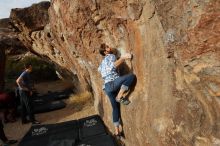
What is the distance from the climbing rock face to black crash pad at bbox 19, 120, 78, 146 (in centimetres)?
104

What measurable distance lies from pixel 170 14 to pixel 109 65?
2.53 metres

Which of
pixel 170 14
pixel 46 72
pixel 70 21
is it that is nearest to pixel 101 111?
pixel 70 21

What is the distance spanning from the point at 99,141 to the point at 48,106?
6571 mm

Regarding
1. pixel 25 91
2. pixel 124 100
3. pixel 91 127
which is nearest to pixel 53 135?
pixel 91 127

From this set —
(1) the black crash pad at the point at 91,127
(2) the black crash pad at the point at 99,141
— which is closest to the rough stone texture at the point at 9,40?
(1) the black crash pad at the point at 91,127

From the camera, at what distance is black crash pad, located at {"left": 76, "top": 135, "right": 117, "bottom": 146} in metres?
8.10

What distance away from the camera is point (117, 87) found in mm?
7301

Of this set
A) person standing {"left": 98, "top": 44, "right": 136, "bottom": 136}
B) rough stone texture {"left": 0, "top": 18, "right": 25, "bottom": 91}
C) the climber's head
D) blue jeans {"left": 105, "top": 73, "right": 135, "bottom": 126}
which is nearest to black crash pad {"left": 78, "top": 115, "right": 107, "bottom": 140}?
blue jeans {"left": 105, "top": 73, "right": 135, "bottom": 126}

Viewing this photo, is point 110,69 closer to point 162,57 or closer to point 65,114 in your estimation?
point 162,57

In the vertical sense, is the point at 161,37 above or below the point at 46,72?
above

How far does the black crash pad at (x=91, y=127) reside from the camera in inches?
350

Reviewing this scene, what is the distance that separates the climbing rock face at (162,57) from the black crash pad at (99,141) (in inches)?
19.8

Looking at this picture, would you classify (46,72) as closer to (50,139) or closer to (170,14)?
(50,139)

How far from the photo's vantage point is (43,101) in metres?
15.4
